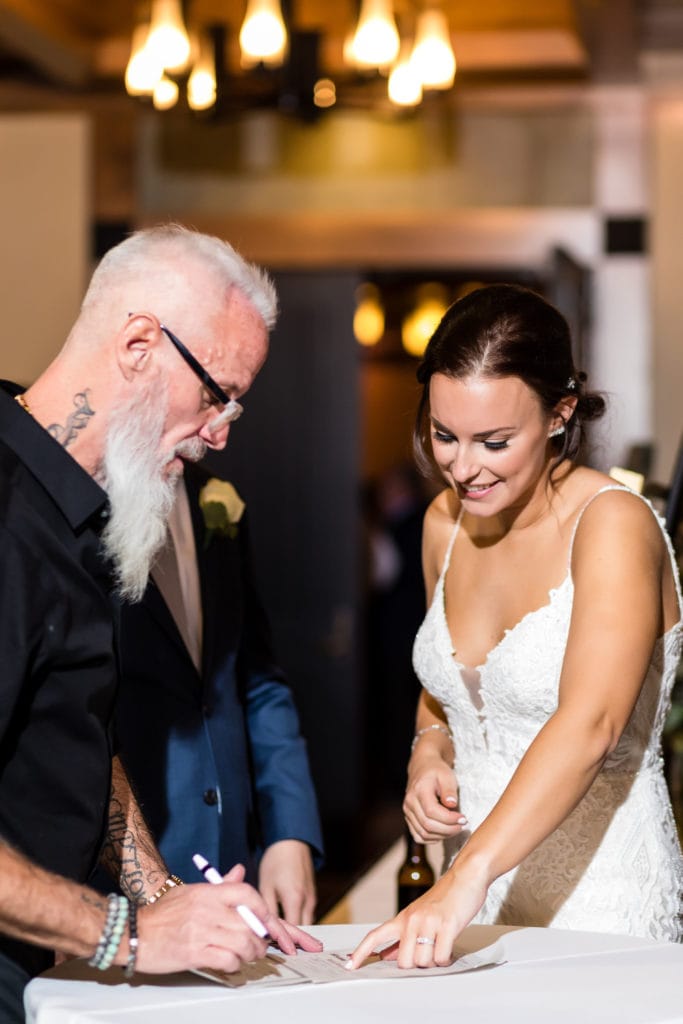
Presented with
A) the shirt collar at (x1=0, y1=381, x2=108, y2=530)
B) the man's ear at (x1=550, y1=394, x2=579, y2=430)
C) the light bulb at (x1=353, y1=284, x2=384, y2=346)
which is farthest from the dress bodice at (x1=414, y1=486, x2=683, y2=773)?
the light bulb at (x1=353, y1=284, x2=384, y2=346)

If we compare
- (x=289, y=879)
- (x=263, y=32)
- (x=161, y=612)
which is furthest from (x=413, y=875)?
(x=263, y=32)

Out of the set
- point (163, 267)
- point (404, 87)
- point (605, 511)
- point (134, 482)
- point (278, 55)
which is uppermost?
point (278, 55)

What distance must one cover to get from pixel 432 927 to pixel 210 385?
2.65 ft

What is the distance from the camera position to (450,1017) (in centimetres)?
169

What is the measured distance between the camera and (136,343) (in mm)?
2020

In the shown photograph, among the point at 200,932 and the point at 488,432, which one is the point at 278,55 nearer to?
the point at 488,432

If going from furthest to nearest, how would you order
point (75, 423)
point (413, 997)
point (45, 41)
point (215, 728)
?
point (45, 41), point (215, 728), point (75, 423), point (413, 997)

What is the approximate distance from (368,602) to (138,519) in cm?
823

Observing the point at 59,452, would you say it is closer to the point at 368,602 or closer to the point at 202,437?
the point at 202,437

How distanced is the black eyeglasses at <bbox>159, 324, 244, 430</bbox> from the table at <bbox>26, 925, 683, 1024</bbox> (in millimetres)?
777

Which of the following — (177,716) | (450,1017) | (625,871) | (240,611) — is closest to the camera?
(450,1017)

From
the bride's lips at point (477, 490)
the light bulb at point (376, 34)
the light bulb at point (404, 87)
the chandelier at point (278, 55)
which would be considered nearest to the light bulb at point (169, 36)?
the chandelier at point (278, 55)

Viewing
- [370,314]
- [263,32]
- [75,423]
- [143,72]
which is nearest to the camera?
[75,423]

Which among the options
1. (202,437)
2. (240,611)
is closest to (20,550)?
(202,437)
